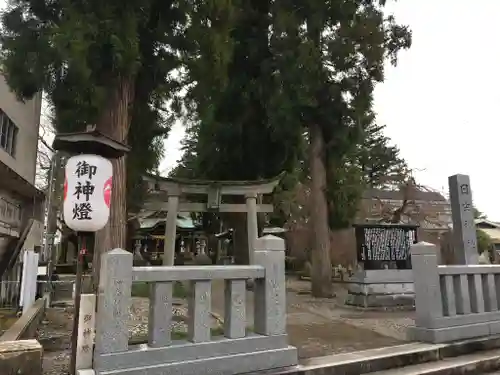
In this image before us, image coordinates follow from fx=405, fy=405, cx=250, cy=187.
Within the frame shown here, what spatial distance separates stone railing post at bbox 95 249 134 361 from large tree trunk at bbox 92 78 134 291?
484 centimetres

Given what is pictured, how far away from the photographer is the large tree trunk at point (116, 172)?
26.7 ft

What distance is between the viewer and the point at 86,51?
7.40m

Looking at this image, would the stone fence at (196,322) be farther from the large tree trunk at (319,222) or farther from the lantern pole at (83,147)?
the large tree trunk at (319,222)

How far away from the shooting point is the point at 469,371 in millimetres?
4910

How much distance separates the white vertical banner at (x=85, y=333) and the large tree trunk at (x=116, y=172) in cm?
456

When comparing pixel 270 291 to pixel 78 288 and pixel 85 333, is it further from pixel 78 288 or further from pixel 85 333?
pixel 78 288

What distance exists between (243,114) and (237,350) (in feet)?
37.7

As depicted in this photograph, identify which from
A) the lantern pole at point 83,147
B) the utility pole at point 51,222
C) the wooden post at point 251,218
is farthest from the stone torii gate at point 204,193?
the lantern pole at point 83,147

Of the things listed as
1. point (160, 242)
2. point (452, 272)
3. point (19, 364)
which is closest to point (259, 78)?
point (452, 272)

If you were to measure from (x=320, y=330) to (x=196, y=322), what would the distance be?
12.1ft

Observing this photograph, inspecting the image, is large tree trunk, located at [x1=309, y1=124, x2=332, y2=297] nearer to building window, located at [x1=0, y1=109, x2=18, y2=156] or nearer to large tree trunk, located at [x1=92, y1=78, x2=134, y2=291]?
large tree trunk, located at [x1=92, y1=78, x2=134, y2=291]

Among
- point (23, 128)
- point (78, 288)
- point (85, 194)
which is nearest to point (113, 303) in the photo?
point (78, 288)

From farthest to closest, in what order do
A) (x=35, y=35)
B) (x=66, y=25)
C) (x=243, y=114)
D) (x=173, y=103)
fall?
(x=243, y=114)
(x=173, y=103)
(x=35, y=35)
(x=66, y=25)

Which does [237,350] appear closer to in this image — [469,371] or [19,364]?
[19,364]
